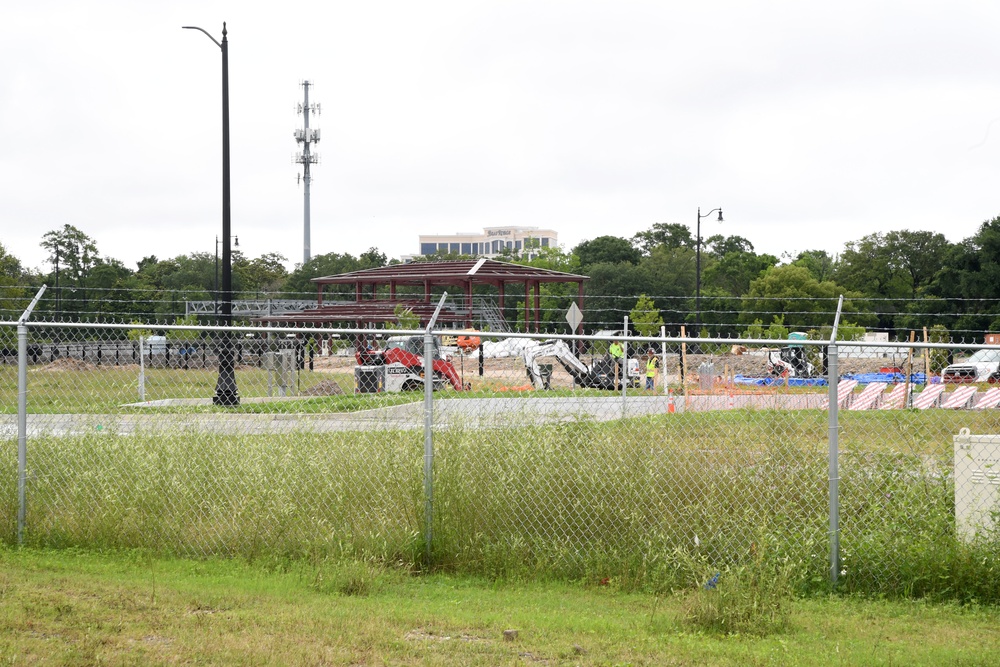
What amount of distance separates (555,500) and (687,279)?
6291cm

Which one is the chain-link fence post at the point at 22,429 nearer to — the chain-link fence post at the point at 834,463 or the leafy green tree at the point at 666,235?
the chain-link fence post at the point at 834,463

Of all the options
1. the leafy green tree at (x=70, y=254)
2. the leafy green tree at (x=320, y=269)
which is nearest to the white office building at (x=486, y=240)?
the leafy green tree at (x=320, y=269)

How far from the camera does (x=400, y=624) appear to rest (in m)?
5.42

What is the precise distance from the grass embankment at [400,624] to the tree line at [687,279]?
106 ft

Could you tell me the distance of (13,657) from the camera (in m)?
4.69

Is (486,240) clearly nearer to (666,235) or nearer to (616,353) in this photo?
(666,235)

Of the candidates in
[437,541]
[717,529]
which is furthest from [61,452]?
[717,529]

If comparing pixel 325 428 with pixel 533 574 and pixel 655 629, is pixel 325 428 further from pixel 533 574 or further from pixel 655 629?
pixel 655 629

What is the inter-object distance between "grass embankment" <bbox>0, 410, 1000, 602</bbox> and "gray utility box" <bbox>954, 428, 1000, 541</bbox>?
12cm

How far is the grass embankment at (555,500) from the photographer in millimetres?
6316

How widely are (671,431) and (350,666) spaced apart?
3.08 metres

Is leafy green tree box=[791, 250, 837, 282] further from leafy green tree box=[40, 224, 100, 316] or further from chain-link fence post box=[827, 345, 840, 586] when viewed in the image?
chain-link fence post box=[827, 345, 840, 586]

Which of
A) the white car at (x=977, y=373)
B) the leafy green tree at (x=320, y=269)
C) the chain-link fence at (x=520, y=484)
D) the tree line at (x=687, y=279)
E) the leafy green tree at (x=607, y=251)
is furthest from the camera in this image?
the leafy green tree at (x=607, y=251)

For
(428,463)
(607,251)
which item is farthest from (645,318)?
(607,251)
